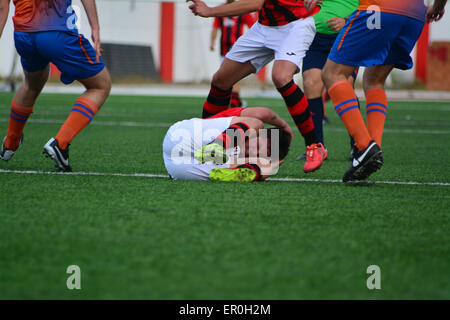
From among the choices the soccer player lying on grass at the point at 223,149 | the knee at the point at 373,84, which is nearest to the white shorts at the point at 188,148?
the soccer player lying on grass at the point at 223,149

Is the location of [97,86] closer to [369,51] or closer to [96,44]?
[96,44]

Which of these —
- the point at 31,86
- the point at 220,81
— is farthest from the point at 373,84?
the point at 31,86

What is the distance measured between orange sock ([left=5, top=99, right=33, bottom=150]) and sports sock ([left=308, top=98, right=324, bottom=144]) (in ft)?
7.42

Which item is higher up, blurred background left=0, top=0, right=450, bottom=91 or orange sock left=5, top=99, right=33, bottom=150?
blurred background left=0, top=0, right=450, bottom=91

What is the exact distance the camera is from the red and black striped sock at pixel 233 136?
365cm

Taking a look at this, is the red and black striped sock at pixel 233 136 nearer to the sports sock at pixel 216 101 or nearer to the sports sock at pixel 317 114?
the sports sock at pixel 216 101

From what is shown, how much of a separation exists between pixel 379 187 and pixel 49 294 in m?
2.34

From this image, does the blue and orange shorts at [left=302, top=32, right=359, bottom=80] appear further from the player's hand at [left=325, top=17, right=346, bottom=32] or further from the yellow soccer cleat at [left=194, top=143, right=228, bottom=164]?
the yellow soccer cleat at [left=194, top=143, right=228, bottom=164]

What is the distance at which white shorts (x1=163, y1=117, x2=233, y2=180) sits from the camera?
371 centimetres

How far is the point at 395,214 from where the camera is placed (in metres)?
2.85

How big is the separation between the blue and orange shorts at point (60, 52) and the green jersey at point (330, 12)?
6.42ft

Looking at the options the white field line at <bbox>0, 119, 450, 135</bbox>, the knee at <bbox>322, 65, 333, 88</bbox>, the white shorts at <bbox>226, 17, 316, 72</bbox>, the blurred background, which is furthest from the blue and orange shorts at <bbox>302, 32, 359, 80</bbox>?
the blurred background

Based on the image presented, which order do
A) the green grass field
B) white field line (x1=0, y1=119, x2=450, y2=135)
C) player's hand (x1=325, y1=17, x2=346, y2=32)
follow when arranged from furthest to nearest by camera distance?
white field line (x1=0, y1=119, x2=450, y2=135) < player's hand (x1=325, y1=17, x2=346, y2=32) < the green grass field
